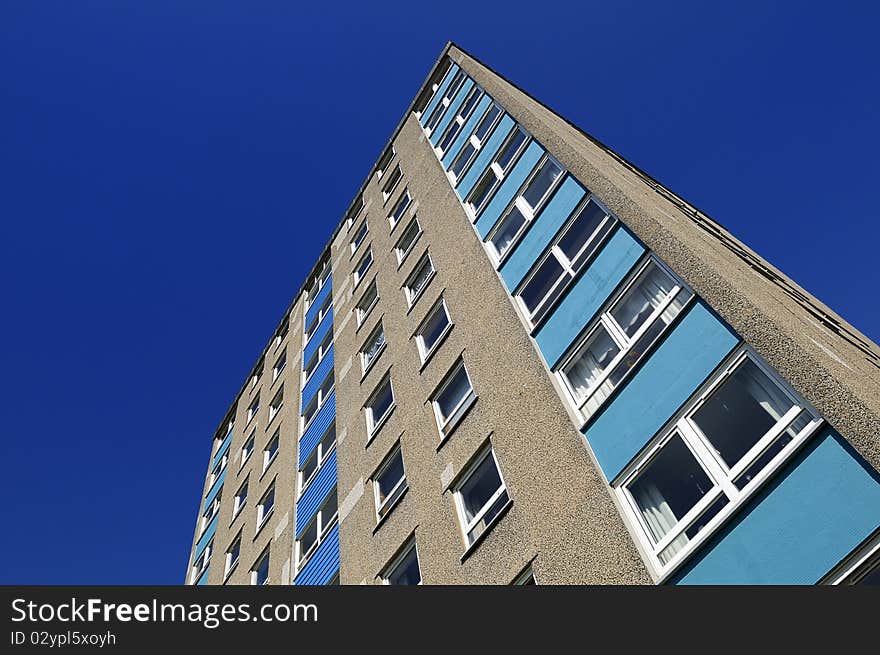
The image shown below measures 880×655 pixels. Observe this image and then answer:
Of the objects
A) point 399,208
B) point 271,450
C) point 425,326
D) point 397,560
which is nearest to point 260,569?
point 271,450

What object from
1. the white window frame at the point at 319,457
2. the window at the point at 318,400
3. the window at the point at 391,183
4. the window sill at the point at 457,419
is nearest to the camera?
the window sill at the point at 457,419

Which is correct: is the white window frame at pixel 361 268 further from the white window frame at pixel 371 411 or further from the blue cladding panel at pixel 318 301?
the white window frame at pixel 371 411

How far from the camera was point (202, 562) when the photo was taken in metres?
24.4

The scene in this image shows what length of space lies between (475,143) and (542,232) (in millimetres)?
7552

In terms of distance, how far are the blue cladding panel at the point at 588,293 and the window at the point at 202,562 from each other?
17439mm

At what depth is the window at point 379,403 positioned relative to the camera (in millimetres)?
16141

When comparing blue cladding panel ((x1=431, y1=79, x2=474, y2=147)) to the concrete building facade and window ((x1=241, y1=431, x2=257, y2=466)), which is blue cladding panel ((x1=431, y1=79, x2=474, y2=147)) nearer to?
the concrete building facade

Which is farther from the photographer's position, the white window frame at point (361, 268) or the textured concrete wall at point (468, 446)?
the white window frame at point (361, 268)

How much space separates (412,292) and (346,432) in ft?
14.0

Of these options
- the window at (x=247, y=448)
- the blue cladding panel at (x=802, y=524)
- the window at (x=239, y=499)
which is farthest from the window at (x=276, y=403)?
the blue cladding panel at (x=802, y=524)

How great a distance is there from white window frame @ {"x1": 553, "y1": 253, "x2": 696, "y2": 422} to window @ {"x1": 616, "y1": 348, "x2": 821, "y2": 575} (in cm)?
122

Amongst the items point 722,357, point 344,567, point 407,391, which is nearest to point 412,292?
point 407,391

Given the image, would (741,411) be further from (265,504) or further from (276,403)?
Answer: (276,403)
